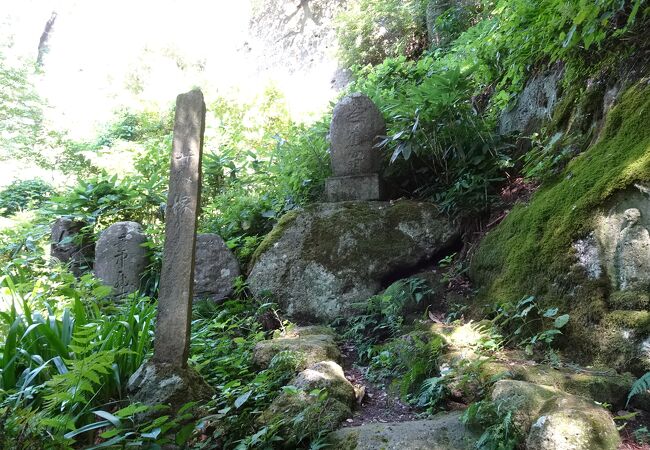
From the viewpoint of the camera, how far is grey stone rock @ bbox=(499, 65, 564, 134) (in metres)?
4.27

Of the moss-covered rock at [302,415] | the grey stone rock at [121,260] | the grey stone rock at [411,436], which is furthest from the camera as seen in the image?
the grey stone rock at [121,260]

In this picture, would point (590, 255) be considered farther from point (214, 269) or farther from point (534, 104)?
point (214, 269)

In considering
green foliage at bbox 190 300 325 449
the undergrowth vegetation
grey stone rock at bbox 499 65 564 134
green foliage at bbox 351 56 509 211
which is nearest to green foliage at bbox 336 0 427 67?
the undergrowth vegetation

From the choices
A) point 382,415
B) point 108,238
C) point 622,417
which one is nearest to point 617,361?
point 622,417

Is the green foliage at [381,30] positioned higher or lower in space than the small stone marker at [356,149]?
higher

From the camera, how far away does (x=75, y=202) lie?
6.47 metres

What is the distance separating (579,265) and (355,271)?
2074mm

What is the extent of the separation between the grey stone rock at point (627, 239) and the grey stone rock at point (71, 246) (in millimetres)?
6057

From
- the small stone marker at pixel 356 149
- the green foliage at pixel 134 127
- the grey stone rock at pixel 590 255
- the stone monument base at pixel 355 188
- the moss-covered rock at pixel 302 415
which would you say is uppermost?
the green foliage at pixel 134 127

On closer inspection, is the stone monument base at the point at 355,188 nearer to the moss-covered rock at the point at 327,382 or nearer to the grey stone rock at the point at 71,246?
the moss-covered rock at the point at 327,382

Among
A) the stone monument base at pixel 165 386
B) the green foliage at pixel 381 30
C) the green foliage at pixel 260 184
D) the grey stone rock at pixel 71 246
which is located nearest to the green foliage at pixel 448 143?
the green foliage at pixel 260 184

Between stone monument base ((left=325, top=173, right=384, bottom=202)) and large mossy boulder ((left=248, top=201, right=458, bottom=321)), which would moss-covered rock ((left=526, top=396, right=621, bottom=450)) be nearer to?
large mossy boulder ((left=248, top=201, right=458, bottom=321))

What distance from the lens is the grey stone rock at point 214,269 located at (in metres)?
4.92

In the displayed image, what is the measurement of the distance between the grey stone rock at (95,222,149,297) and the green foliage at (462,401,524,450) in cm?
448
